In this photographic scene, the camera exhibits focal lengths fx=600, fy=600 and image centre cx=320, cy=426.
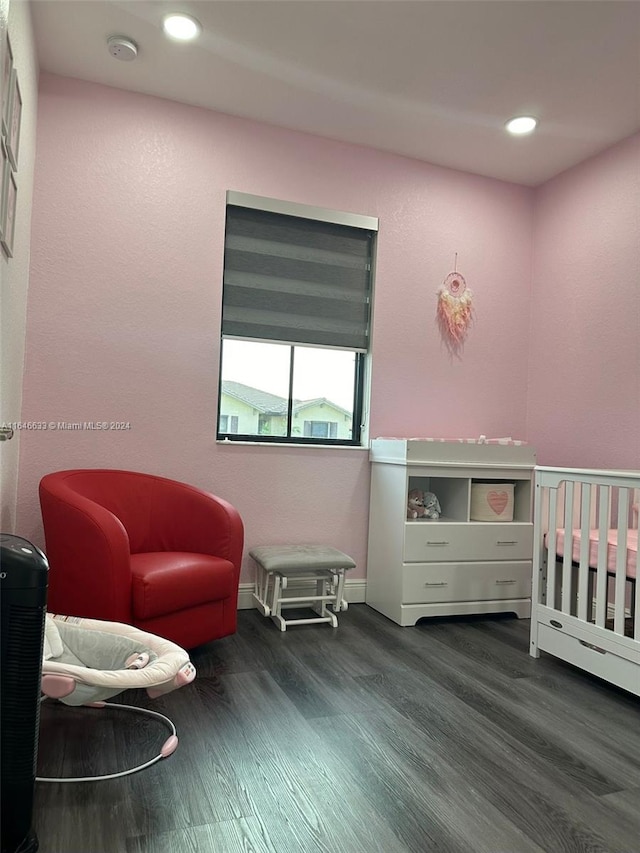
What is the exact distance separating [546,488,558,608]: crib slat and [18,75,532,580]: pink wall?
4.13 feet

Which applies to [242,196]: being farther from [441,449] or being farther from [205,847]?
[205,847]

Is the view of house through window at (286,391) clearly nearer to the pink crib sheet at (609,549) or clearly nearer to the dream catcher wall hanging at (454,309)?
the dream catcher wall hanging at (454,309)

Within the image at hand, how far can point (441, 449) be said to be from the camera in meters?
3.37

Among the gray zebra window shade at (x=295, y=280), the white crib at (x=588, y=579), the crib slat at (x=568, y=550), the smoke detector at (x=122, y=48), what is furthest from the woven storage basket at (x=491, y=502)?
the smoke detector at (x=122, y=48)

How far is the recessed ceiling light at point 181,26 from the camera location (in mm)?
2674

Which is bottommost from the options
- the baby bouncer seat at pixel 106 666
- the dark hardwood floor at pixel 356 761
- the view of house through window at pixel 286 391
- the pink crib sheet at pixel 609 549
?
→ the dark hardwood floor at pixel 356 761

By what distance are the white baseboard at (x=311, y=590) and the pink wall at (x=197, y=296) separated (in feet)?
0.44

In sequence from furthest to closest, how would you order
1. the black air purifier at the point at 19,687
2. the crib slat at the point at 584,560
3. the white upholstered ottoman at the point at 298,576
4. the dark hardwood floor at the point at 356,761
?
the white upholstered ottoman at the point at 298,576, the crib slat at the point at 584,560, the dark hardwood floor at the point at 356,761, the black air purifier at the point at 19,687

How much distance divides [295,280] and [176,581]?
1.97 meters

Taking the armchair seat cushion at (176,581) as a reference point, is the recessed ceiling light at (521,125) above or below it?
above

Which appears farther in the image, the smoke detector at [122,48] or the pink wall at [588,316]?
the pink wall at [588,316]

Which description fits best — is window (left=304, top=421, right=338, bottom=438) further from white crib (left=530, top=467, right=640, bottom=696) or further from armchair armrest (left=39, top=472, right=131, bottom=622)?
armchair armrest (left=39, top=472, right=131, bottom=622)

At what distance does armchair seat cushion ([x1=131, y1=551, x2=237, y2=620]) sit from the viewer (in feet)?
7.87

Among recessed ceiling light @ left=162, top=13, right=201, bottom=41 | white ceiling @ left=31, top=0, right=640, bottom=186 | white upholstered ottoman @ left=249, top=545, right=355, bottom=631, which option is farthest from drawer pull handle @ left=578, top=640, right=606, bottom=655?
recessed ceiling light @ left=162, top=13, right=201, bottom=41
